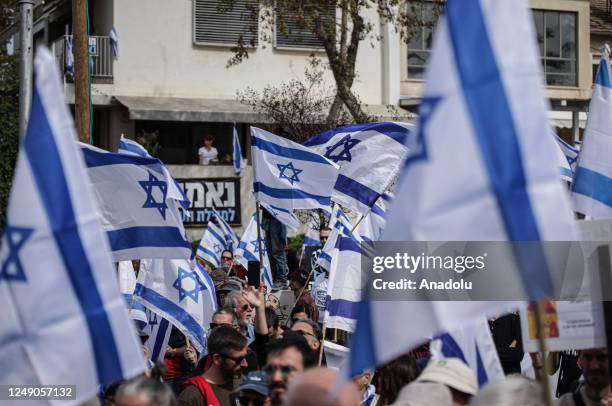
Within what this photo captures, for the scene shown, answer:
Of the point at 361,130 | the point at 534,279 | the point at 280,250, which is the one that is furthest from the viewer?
the point at 280,250

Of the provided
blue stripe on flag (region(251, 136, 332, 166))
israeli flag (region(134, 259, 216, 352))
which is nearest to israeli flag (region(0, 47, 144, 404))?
israeli flag (region(134, 259, 216, 352))

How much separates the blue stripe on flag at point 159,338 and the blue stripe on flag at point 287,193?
8.24 ft

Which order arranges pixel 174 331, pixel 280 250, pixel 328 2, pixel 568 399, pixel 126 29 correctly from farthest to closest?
pixel 126 29 → pixel 328 2 → pixel 280 250 → pixel 174 331 → pixel 568 399

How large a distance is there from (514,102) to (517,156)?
0.20 meters

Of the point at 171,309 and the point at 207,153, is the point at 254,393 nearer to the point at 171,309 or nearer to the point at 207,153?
the point at 171,309

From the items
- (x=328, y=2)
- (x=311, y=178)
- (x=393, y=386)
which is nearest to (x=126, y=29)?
(x=328, y=2)

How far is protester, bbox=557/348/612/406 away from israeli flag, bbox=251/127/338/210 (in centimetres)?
630

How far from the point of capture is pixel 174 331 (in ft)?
33.5

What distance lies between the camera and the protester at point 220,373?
6.57 meters

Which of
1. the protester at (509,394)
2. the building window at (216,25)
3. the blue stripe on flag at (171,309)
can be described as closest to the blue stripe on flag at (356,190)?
the blue stripe on flag at (171,309)

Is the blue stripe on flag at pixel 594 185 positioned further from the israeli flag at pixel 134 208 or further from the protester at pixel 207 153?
the protester at pixel 207 153

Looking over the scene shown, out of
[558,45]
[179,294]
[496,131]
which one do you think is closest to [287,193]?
[179,294]

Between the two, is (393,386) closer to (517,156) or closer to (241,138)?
(517,156)

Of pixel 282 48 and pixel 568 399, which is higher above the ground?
pixel 282 48
